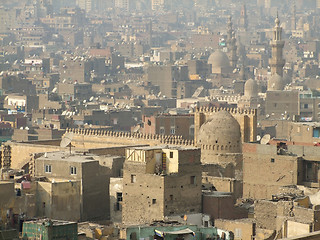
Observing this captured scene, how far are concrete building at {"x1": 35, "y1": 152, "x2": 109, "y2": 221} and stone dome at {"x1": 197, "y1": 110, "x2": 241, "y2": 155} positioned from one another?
15.9 feet

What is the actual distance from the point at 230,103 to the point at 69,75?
3938 cm

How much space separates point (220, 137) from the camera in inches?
1567

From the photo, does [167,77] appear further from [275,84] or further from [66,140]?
[66,140]

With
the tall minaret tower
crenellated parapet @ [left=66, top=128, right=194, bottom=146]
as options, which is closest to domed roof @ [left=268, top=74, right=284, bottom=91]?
the tall minaret tower

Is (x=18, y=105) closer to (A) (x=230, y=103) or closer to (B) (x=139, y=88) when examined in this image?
(A) (x=230, y=103)

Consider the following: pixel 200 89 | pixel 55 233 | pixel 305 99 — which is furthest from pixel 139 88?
pixel 55 233

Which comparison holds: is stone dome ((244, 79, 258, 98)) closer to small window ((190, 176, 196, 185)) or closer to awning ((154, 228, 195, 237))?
small window ((190, 176, 196, 185))

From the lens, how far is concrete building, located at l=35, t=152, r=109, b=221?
107 feet

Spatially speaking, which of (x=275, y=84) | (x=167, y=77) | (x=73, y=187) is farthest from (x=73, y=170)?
(x=167, y=77)

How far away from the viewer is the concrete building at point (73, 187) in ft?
107

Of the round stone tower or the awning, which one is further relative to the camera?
the round stone tower

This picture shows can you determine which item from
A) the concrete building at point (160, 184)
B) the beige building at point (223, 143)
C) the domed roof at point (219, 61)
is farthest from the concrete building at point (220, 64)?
the concrete building at point (160, 184)

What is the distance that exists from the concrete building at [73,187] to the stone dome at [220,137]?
4843 mm

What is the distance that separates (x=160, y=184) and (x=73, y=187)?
370 cm
